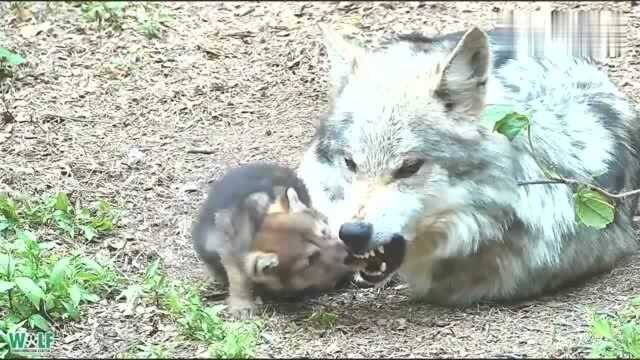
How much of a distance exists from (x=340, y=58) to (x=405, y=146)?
750 mm

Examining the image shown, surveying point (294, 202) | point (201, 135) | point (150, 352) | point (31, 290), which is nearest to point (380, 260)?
point (294, 202)

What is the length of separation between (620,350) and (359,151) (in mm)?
1484

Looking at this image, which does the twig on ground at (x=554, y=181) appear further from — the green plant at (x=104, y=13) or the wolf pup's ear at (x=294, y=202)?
the green plant at (x=104, y=13)

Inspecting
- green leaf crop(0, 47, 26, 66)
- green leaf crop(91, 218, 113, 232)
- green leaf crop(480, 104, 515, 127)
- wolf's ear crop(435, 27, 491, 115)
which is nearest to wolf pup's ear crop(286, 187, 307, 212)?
wolf's ear crop(435, 27, 491, 115)

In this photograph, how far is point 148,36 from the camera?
895cm

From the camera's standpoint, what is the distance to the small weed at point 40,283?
17.0ft

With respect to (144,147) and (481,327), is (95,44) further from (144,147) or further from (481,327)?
(481,327)

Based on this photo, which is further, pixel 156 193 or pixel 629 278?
pixel 156 193

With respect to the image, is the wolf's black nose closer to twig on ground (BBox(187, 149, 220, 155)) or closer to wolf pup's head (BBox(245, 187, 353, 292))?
wolf pup's head (BBox(245, 187, 353, 292))

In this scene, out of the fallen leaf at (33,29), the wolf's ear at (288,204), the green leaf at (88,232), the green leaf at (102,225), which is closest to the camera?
the wolf's ear at (288,204)

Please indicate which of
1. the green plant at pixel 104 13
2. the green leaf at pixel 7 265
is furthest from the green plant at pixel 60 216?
the green plant at pixel 104 13

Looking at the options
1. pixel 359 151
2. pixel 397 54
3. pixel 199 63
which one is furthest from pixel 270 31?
pixel 359 151

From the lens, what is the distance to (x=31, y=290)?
518 cm

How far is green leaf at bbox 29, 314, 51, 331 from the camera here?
5133mm
